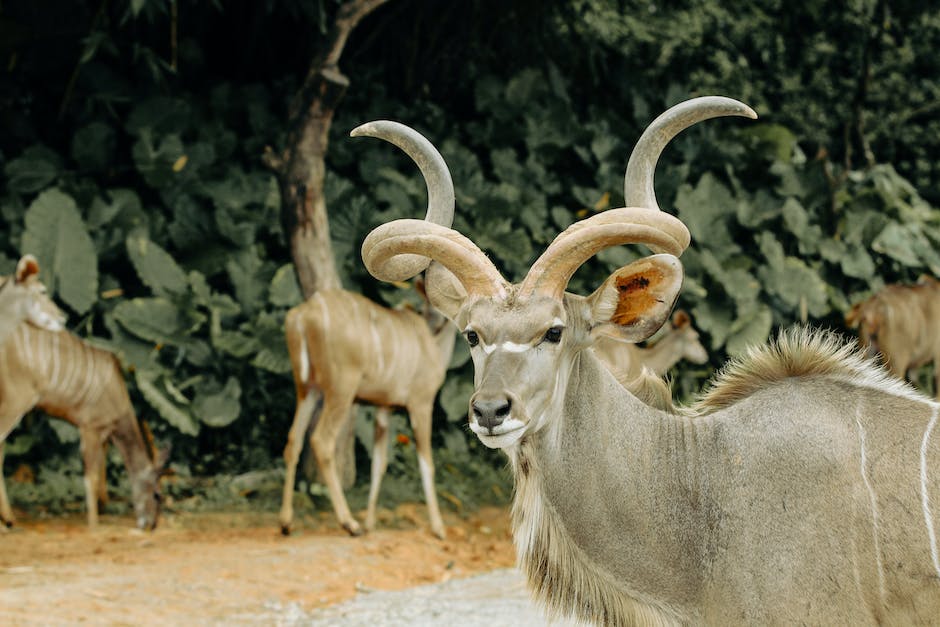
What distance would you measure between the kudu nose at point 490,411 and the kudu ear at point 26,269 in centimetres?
469

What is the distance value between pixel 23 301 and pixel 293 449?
1.80 metres

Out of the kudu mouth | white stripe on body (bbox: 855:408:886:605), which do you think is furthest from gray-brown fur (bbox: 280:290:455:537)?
white stripe on body (bbox: 855:408:886:605)

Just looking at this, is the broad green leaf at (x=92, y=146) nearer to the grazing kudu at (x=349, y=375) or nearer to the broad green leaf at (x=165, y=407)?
the broad green leaf at (x=165, y=407)

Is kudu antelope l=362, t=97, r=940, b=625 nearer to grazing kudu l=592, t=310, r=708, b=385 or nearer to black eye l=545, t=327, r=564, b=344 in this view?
black eye l=545, t=327, r=564, b=344

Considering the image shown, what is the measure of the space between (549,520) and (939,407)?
1.07m

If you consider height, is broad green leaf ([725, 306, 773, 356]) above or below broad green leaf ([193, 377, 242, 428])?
above

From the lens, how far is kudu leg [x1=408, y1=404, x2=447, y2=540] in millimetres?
7207

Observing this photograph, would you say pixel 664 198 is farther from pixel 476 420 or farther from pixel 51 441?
pixel 476 420

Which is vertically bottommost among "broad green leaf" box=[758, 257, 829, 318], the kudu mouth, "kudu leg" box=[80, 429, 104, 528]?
"kudu leg" box=[80, 429, 104, 528]

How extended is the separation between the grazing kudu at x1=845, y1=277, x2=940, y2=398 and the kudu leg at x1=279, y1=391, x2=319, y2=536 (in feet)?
15.6

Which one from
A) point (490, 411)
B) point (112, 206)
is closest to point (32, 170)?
point (112, 206)

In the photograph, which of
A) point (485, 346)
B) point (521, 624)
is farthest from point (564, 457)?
point (521, 624)

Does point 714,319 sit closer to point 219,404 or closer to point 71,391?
point 219,404

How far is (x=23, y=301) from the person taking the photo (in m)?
6.78
